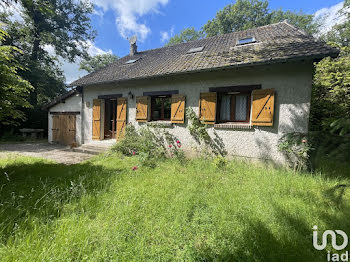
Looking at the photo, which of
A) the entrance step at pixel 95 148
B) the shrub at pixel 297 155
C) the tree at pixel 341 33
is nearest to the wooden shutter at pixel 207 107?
the shrub at pixel 297 155

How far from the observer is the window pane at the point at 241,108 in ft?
17.3

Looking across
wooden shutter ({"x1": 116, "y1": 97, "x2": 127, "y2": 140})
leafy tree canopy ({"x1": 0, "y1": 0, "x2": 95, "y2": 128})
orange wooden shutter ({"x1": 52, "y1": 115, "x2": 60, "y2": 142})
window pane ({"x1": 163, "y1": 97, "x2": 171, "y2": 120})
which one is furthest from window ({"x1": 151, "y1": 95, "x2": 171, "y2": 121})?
leafy tree canopy ({"x1": 0, "y1": 0, "x2": 95, "y2": 128})

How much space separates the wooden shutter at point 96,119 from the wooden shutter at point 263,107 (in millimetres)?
7132

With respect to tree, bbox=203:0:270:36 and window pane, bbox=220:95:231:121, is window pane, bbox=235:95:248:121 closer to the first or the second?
window pane, bbox=220:95:231:121

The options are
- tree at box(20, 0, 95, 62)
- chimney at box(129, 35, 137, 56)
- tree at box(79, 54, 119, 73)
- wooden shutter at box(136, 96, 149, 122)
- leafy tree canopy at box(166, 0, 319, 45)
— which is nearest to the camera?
wooden shutter at box(136, 96, 149, 122)

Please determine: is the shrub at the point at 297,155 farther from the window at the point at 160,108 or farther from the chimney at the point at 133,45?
the chimney at the point at 133,45

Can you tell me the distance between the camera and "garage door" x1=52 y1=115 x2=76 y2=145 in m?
8.66

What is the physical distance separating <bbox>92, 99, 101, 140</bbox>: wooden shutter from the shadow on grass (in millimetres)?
3296

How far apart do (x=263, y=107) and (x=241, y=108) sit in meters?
0.77

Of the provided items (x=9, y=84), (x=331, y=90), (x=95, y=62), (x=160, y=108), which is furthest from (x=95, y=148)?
(x=95, y=62)

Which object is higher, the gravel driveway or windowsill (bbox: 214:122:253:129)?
windowsill (bbox: 214:122:253:129)

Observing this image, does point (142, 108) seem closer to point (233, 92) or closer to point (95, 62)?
point (233, 92)

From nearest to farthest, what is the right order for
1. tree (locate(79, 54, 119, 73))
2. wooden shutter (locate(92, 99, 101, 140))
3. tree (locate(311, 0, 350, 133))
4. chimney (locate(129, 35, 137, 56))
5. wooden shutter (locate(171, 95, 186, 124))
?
1. tree (locate(311, 0, 350, 133))
2. wooden shutter (locate(171, 95, 186, 124))
3. wooden shutter (locate(92, 99, 101, 140))
4. chimney (locate(129, 35, 137, 56))
5. tree (locate(79, 54, 119, 73))

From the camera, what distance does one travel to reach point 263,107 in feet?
15.4
